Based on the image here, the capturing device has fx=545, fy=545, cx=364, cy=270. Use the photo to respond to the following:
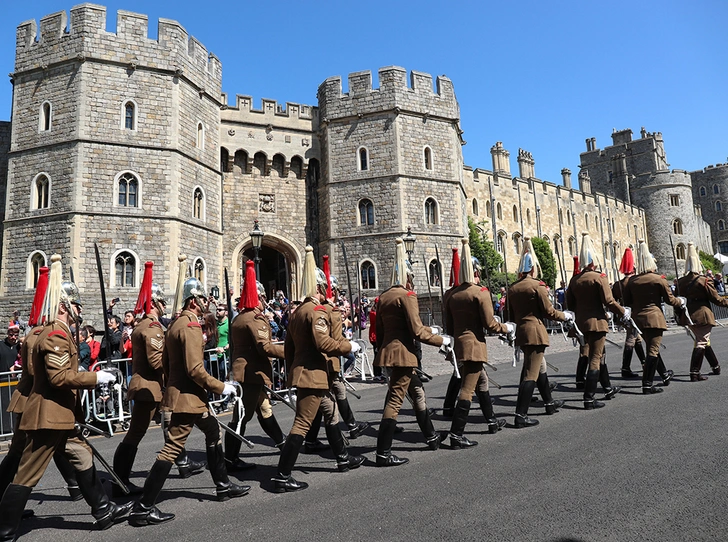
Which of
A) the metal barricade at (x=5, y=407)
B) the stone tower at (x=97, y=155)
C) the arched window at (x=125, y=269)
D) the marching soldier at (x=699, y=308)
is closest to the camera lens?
the metal barricade at (x=5, y=407)

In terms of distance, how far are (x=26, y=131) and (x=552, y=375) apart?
20.2 metres

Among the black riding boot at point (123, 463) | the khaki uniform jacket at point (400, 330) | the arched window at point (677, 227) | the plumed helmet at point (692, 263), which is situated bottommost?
the black riding boot at point (123, 463)

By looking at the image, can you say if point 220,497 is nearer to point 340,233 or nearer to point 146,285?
point 146,285

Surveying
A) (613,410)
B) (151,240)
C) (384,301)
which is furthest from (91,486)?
(151,240)

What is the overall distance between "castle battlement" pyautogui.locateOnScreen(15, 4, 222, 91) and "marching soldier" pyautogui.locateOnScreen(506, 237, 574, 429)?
1835 centimetres

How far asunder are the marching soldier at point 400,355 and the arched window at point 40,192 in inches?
723

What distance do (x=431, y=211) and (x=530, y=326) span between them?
1889 centimetres

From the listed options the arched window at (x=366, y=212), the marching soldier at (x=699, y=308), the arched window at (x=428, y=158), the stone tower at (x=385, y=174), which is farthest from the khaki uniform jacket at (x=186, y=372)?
the arched window at (x=428, y=158)

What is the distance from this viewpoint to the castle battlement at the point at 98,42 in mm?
19781

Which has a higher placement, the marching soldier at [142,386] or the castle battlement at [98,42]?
the castle battlement at [98,42]

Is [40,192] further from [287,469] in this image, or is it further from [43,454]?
[287,469]

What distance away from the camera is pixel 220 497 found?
450 cm

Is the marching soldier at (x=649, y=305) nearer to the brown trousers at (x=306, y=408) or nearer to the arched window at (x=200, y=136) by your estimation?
the brown trousers at (x=306, y=408)

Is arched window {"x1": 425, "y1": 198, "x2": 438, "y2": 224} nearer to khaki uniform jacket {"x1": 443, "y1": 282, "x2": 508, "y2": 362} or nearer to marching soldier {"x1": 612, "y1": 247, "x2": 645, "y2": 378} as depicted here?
marching soldier {"x1": 612, "y1": 247, "x2": 645, "y2": 378}
